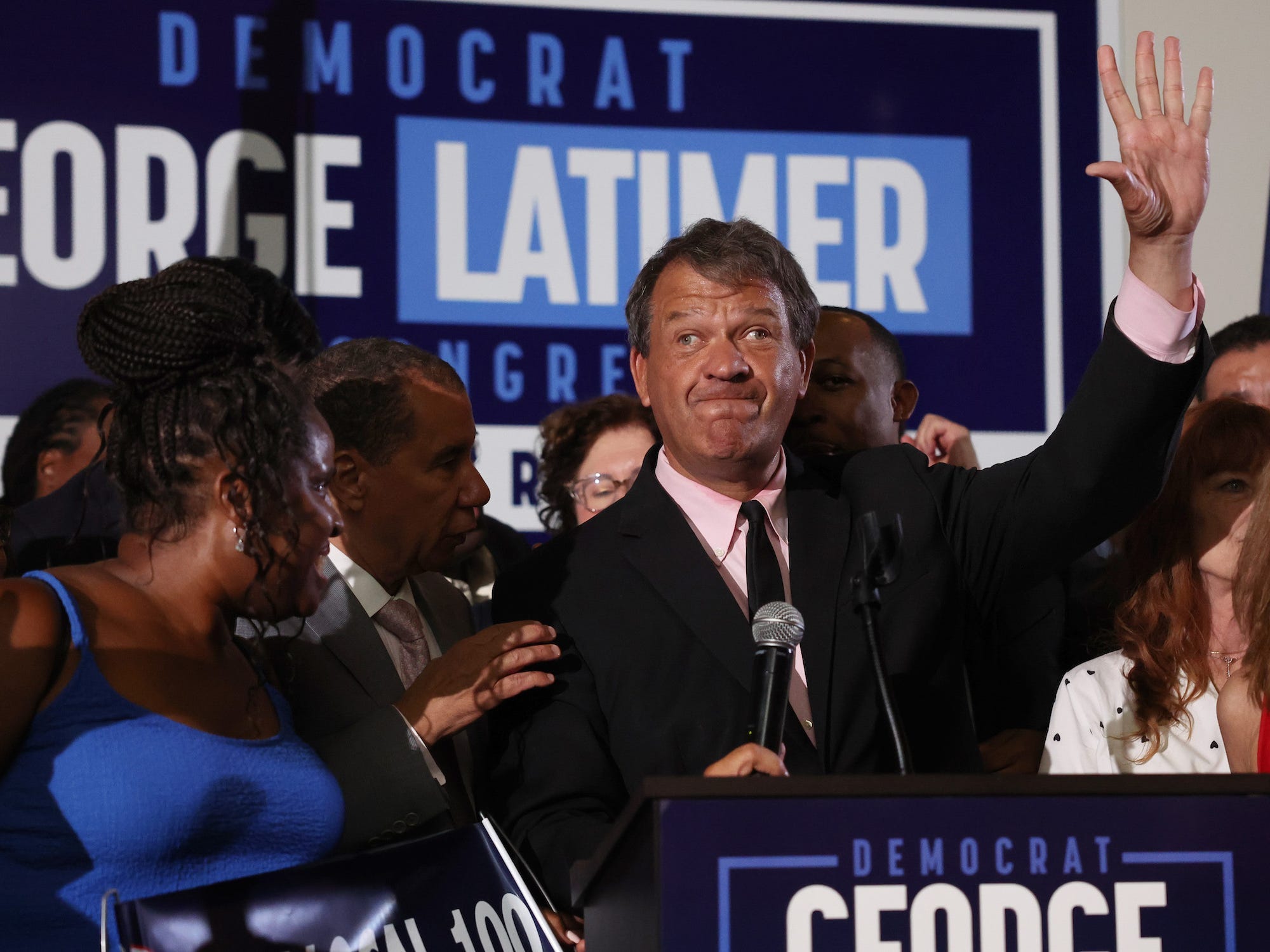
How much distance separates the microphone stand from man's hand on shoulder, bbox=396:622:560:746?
59 centimetres

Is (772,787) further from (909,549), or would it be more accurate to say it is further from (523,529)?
(523,529)

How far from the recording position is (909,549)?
7.71ft

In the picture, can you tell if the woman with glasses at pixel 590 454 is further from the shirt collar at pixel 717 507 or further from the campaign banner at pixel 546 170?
the shirt collar at pixel 717 507

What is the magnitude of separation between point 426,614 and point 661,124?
227 centimetres

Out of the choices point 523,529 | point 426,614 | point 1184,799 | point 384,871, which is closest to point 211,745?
point 384,871

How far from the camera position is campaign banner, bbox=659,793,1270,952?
1362 millimetres

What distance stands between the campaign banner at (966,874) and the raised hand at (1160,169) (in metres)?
0.93

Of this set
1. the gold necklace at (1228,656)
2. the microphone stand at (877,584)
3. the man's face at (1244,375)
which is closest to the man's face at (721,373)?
the microphone stand at (877,584)

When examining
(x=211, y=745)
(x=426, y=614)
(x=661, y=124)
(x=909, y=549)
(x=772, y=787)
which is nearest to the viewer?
(x=772, y=787)

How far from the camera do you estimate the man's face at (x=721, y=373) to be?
236 centimetres

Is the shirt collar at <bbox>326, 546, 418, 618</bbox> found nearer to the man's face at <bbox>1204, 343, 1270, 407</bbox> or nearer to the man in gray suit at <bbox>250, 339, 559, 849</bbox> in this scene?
the man in gray suit at <bbox>250, 339, 559, 849</bbox>

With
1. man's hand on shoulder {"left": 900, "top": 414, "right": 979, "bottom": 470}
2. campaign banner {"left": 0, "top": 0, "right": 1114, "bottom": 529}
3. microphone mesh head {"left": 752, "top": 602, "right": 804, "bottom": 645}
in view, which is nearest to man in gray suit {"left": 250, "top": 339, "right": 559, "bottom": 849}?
microphone mesh head {"left": 752, "top": 602, "right": 804, "bottom": 645}

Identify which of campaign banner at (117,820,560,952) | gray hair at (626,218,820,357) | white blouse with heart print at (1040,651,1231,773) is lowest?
campaign banner at (117,820,560,952)

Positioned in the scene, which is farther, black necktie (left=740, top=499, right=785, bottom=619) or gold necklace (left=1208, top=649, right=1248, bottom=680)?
gold necklace (left=1208, top=649, right=1248, bottom=680)
